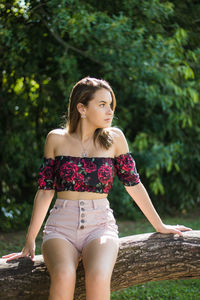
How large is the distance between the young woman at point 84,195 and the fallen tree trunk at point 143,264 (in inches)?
3.0

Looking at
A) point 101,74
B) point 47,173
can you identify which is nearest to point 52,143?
point 47,173

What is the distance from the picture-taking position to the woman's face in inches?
105

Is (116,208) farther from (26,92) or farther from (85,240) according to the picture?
(85,240)

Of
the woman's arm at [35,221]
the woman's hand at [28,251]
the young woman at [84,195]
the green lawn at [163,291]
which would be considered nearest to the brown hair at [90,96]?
the young woman at [84,195]

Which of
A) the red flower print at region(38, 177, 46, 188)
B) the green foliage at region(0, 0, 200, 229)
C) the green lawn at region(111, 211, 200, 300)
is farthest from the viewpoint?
the green foliage at region(0, 0, 200, 229)

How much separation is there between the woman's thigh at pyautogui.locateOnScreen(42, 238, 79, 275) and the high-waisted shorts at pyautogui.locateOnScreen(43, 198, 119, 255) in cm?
4

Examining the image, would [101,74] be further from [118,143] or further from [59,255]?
[59,255]

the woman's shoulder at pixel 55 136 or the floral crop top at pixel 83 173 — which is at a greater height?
the woman's shoulder at pixel 55 136

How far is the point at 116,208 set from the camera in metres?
6.57

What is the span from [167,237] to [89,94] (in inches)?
39.9

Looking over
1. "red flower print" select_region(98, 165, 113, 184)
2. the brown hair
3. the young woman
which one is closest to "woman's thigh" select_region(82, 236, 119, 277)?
the young woman

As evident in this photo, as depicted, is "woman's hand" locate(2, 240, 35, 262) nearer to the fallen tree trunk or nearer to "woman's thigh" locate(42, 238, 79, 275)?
the fallen tree trunk

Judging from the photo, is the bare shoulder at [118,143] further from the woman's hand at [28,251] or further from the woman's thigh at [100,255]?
the woman's hand at [28,251]

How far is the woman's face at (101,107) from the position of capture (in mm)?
2680
